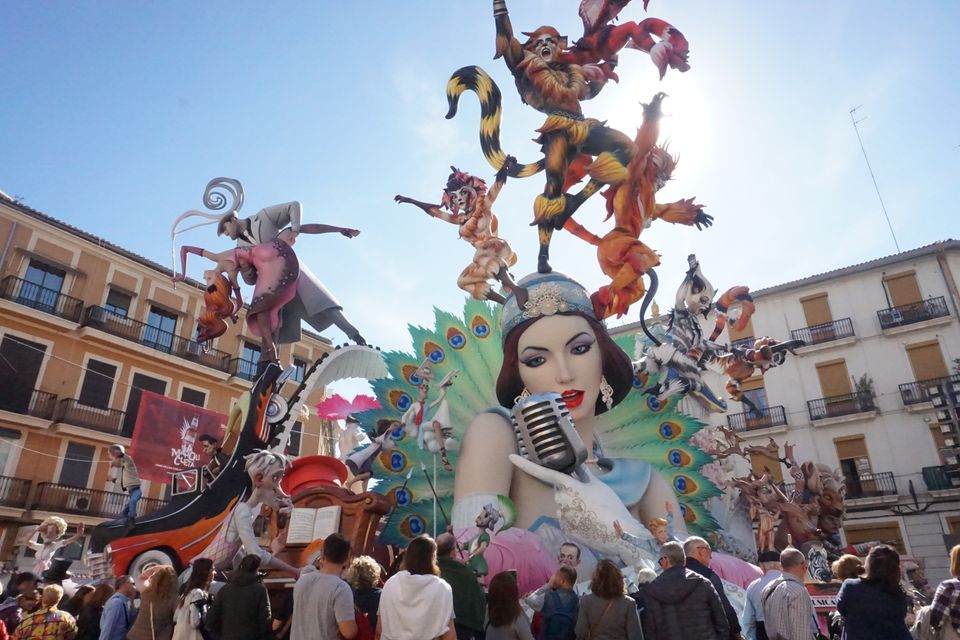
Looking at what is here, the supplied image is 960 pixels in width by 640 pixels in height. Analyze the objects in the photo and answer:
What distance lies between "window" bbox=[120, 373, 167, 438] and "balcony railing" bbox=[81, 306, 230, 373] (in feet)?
3.16

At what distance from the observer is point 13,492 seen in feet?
55.5

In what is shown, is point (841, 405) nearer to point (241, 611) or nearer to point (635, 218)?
point (635, 218)

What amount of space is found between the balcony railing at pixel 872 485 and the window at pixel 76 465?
70.2 ft

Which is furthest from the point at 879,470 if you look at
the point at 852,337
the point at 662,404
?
the point at 662,404

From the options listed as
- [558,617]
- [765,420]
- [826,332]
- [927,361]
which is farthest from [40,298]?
[927,361]

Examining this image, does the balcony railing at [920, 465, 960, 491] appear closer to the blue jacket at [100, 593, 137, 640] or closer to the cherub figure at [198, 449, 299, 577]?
the cherub figure at [198, 449, 299, 577]

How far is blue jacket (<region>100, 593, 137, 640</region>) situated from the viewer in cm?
431

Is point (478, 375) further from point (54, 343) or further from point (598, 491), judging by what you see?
point (54, 343)

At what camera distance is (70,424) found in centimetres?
1808

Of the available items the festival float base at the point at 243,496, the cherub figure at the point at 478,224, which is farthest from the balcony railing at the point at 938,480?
the festival float base at the point at 243,496

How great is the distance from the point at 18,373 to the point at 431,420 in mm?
14540

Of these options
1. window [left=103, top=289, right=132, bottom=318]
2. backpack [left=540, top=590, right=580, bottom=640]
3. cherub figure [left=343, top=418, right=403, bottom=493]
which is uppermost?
window [left=103, top=289, right=132, bottom=318]

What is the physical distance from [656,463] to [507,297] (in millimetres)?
3053

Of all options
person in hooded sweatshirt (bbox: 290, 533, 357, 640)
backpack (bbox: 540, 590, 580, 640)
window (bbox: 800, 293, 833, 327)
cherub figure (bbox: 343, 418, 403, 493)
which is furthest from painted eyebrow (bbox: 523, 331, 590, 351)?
window (bbox: 800, 293, 833, 327)
